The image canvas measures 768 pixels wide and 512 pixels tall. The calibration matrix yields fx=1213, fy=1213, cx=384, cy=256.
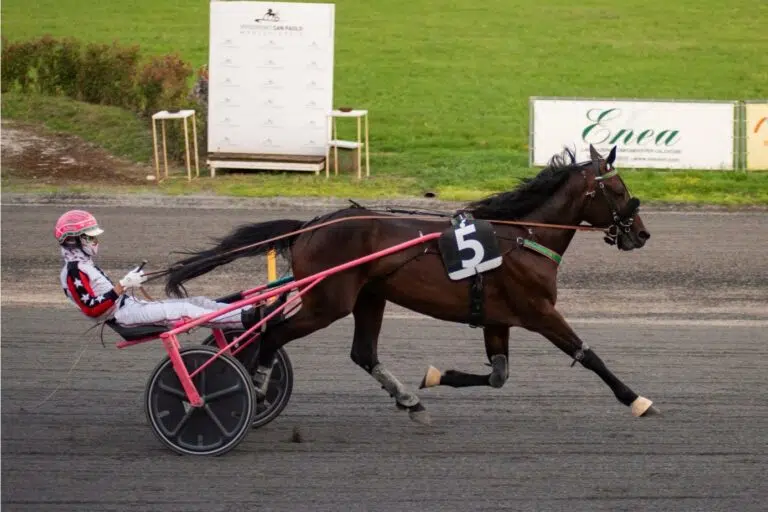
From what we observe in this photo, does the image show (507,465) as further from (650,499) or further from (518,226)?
(518,226)

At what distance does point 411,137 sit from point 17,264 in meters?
10.3

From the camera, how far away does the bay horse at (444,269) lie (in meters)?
6.45

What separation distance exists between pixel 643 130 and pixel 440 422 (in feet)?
33.3

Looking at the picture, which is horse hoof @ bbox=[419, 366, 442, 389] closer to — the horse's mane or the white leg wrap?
the white leg wrap

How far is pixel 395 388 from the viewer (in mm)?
6703

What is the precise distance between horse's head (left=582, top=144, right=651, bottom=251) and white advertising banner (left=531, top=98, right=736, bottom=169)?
9294 mm

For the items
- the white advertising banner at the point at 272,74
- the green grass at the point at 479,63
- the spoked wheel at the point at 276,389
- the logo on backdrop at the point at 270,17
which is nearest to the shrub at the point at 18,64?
the green grass at the point at 479,63

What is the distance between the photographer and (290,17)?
52.9 feet

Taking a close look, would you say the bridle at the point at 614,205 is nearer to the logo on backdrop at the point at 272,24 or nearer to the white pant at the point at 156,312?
the white pant at the point at 156,312

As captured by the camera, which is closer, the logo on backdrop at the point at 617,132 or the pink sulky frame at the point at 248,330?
the pink sulky frame at the point at 248,330

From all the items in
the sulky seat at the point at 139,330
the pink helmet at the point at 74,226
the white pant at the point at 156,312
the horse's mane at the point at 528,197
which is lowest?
the sulky seat at the point at 139,330

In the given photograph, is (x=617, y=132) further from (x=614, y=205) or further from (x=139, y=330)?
(x=139, y=330)

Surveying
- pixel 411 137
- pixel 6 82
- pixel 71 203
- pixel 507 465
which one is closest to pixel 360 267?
pixel 507 465

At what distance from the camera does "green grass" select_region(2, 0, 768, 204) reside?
52.8 feet
